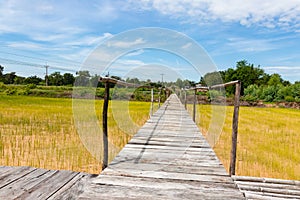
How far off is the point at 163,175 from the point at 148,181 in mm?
230

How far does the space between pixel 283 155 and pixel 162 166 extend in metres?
4.33

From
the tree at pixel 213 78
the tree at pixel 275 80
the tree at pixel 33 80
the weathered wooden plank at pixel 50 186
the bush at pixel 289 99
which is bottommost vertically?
the weathered wooden plank at pixel 50 186

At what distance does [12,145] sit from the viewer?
5062 millimetres

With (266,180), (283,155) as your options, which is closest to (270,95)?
(283,155)

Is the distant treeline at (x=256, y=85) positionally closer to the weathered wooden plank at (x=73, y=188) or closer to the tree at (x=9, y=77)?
the weathered wooden plank at (x=73, y=188)

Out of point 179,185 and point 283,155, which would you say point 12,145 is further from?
point 283,155

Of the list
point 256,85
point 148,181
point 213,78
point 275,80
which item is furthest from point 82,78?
point 275,80

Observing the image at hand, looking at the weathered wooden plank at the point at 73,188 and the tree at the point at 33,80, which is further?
the tree at the point at 33,80

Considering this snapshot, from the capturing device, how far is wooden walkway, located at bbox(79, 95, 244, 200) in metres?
2.19

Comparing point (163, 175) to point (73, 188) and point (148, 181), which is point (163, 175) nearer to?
point (148, 181)

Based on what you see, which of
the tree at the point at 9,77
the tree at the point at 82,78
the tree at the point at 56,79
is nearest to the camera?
the tree at the point at 82,78

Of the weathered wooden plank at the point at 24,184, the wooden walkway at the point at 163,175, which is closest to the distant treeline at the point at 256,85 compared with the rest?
the wooden walkway at the point at 163,175

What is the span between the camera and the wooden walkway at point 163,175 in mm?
2190

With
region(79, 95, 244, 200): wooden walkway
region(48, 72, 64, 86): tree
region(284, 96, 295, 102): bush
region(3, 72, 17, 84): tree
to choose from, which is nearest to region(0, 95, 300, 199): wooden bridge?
region(79, 95, 244, 200): wooden walkway
